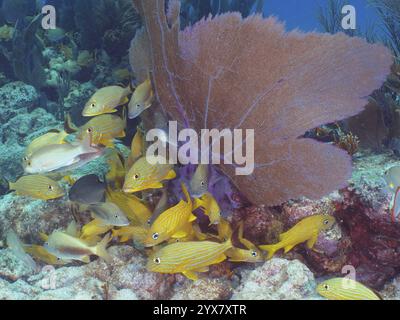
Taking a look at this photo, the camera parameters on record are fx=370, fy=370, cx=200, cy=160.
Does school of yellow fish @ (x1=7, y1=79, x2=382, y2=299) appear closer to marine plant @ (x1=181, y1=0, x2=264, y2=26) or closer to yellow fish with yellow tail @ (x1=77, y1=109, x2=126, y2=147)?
yellow fish with yellow tail @ (x1=77, y1=109, x2=126, y2=147)

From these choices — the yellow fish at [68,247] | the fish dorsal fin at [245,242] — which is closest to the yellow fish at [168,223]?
the yellow fish at [68,247]

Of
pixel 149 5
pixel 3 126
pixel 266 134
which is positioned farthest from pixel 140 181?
pixel 3 126

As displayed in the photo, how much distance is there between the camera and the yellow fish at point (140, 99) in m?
3.34

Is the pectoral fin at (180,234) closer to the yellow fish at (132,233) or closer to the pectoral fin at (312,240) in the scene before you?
the yellow fish at (132,233)

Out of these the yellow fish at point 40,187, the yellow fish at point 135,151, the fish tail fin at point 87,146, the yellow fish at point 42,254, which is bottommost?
the yellow fish at point 42,254

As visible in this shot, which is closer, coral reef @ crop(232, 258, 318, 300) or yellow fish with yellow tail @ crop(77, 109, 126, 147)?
coral reef @ crop(232, 258, 318, 300)

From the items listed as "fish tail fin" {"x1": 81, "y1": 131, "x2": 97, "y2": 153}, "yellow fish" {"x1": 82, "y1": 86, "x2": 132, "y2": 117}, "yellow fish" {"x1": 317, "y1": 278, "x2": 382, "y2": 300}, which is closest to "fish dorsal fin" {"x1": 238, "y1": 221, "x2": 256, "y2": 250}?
"yellow fish" {"x1": 317, "y1": 278, "x2": 382, "y2": 300}

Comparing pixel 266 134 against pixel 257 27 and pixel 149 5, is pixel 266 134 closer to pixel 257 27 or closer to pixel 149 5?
pixel 257 27

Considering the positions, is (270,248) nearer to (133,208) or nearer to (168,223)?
(168,223)

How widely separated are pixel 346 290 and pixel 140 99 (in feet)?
7.44

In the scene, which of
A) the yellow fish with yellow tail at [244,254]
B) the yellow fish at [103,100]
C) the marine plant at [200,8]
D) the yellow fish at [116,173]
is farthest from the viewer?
the marine plant at [200,8]

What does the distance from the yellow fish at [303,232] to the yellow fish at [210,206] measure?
1.38 feet

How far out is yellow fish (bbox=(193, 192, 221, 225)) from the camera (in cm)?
283

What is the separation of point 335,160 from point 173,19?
1.78 m
